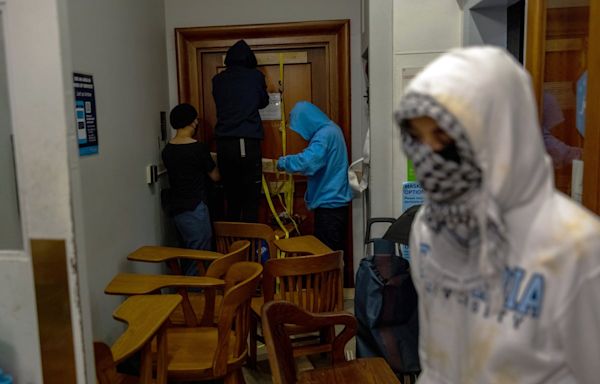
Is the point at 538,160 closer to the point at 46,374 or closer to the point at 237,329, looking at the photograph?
the point at 46,374

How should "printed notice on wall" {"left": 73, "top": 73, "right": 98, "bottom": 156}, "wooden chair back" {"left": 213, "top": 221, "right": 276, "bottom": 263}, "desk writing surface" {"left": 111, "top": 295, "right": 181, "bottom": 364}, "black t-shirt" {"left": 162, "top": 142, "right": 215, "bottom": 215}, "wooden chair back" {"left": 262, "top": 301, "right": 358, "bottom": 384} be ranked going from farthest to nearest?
"black t-shirt" {"left": 162, "top": 142, "right": 215, "bottom": 215}, "wooden chair back" {"left": 213, "top": 221, "right": 276, "bottom": 263}, "printed notice on wall" {"left": 73, "top": 73, "right": 98, "bottom": 156}, "desk writing surface" {"left": 111, "top": 295, "right": 181, "bottom": 364}, "wooden chair back" {"left": 262, "top": 301, "right": 358, "bottom": 384}

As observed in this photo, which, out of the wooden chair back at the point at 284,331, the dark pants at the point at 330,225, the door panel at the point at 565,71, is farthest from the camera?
the dark pants at the point at 330,225

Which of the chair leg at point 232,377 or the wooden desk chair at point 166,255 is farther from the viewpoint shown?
the wooden desk chair at point 166,255

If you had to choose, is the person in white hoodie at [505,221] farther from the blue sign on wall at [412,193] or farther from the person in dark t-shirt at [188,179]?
the person in dark t-shirt at [188,179]

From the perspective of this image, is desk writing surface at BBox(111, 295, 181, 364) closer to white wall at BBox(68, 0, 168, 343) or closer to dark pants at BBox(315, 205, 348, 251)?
white wall at BBox(68, 0, 168, 343)

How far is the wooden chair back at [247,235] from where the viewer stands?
3180 millimetres

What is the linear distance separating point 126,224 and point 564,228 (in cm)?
261

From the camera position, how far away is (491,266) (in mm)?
854

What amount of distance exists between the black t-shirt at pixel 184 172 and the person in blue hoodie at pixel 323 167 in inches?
23.1

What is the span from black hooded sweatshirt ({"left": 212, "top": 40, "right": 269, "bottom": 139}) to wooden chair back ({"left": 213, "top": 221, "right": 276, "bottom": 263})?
28.4 inches

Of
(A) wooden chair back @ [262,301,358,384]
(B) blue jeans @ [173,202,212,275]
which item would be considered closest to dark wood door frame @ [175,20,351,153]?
(B) blue jeans @ [173,202,212,275]

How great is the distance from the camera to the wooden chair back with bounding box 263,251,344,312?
2.45m

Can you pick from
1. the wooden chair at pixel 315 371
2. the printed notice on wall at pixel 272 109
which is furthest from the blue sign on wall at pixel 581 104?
the printed notice on wall at pixel 272 109

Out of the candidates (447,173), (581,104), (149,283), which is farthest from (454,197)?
(149,283)
